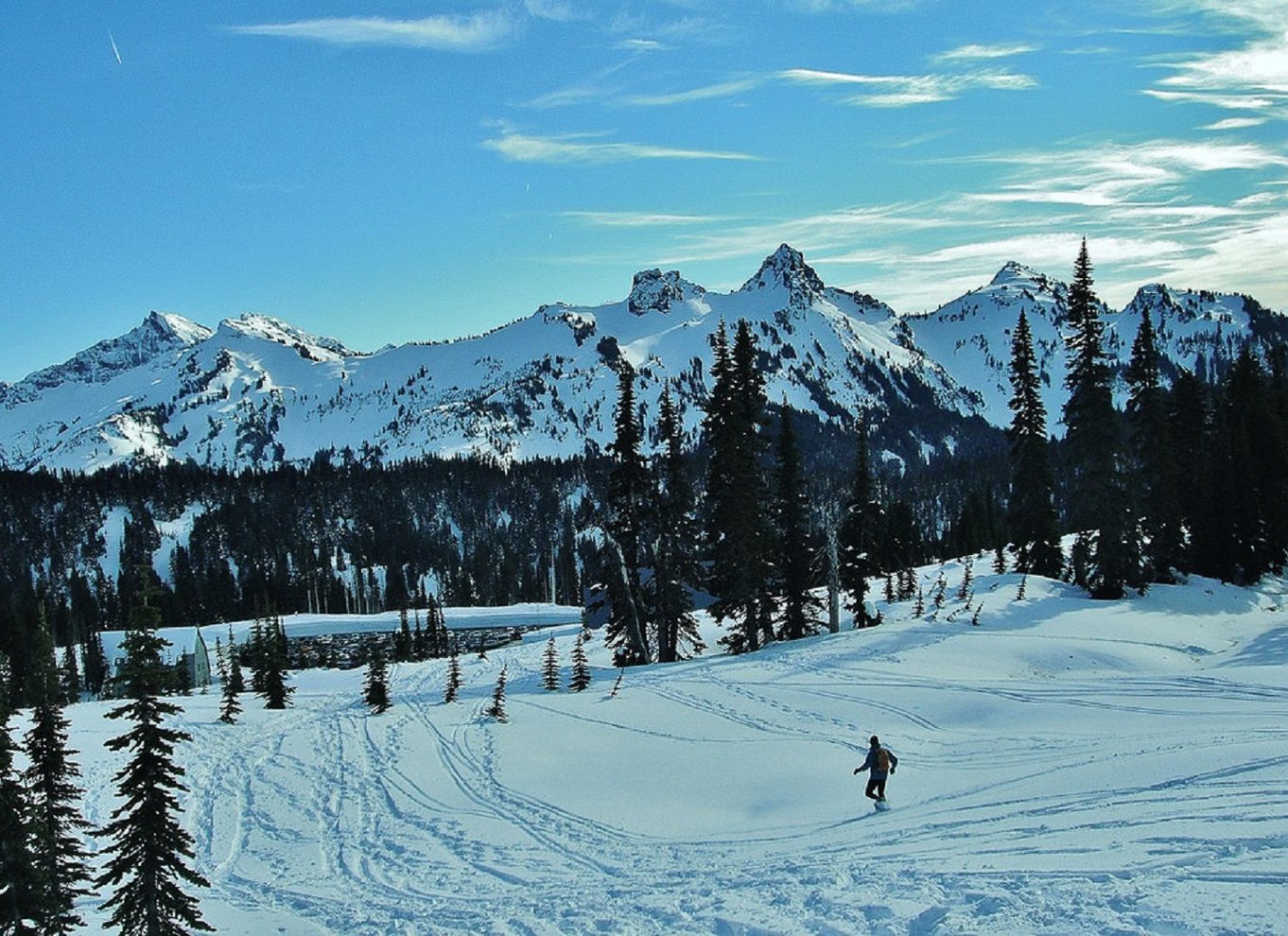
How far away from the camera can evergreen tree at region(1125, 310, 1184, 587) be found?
46.1 m

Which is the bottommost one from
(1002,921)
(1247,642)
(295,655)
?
(295,655)

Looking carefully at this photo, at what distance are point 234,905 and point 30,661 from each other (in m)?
88.5

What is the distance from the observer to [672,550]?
39844mm

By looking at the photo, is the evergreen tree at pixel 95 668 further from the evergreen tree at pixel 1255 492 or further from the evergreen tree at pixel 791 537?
the evergreen tree at pixel 1255 492

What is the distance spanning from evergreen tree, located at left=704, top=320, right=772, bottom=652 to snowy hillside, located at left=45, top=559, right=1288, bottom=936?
3.85 metres

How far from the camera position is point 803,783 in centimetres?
2095

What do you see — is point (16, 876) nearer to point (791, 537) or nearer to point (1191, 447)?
point (791, 537)

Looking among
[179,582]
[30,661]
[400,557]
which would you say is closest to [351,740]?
[30,661]

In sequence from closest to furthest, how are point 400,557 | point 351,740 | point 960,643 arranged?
point 351,740 < point 960,643 < point 400,557

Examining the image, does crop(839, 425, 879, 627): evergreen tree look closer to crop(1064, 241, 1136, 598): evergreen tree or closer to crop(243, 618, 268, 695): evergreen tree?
crop(1064, 241, 1136, 598): evergreen tree

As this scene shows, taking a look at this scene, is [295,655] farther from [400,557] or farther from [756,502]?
[400,557]

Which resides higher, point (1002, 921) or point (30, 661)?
point (1002, 921)

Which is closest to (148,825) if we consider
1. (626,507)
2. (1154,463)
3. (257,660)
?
(626,507)

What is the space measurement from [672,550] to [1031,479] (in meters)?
21.1
